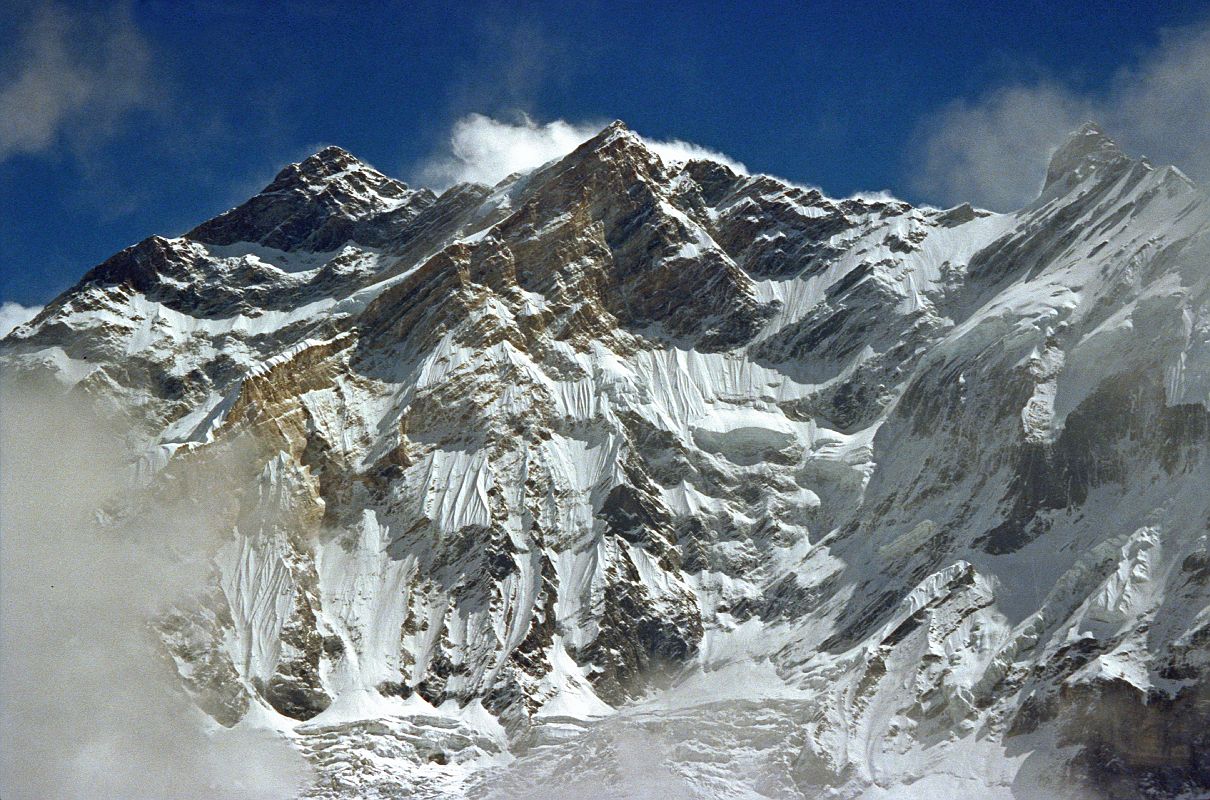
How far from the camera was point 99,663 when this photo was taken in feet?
531

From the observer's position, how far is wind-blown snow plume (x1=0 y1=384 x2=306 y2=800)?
15012cm

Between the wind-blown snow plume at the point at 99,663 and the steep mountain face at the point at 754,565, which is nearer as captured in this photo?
the steep mountain face at the point at 754,565

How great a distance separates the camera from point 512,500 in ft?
599

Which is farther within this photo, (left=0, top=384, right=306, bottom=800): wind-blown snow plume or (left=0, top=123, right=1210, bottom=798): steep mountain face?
(left=0, top=384, right=306, bottom=800): wind-blown snow plume

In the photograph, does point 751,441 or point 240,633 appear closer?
point 240,633

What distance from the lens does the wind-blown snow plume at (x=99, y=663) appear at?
5910 inches

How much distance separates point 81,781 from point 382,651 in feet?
103

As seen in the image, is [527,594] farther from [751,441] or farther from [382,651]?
[751,441]

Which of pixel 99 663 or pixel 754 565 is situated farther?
pixel 754 565

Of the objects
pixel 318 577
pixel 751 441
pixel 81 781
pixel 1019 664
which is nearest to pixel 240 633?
pixel 318 577

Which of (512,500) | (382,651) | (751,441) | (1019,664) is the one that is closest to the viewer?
(1019,664)

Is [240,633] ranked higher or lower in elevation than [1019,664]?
higher

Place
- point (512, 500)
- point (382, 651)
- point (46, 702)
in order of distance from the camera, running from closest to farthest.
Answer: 1. point (46, 702)
2. point (382, 651)
3. point (512, 500)

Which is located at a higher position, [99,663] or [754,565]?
[754,565]
